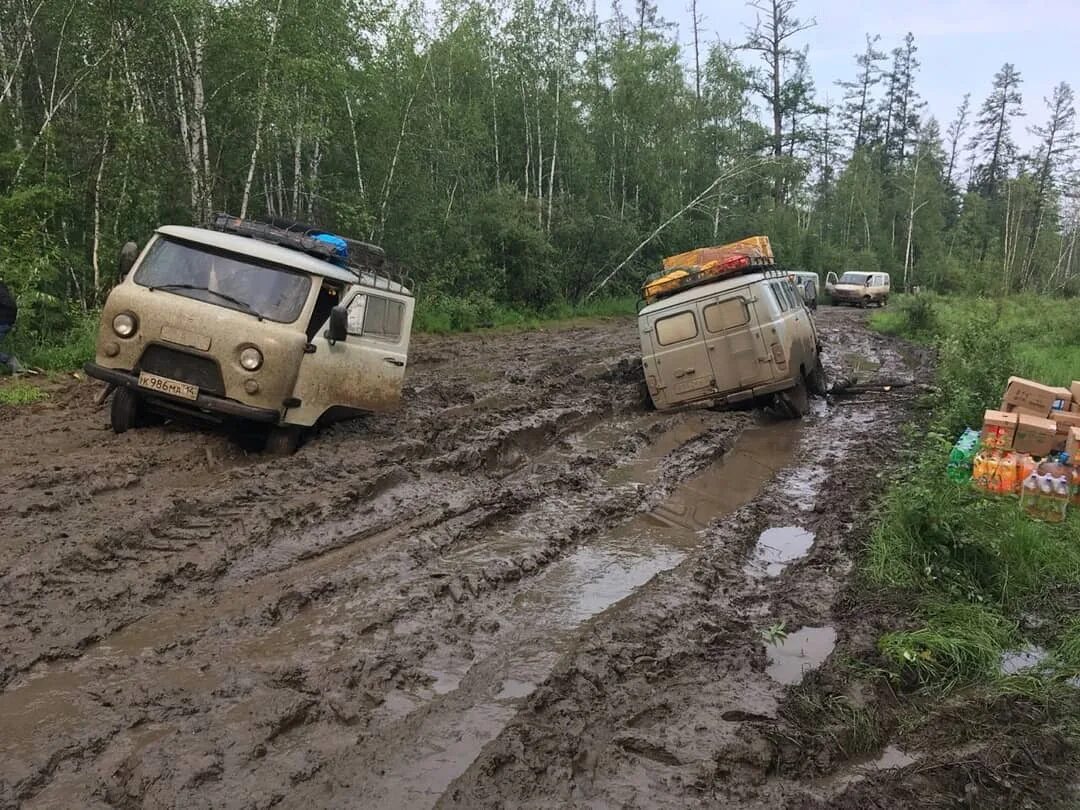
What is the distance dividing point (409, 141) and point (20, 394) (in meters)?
13.8

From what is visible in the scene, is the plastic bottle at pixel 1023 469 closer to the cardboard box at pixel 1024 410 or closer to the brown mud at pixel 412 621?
the cardboard box at pixel 1024 410

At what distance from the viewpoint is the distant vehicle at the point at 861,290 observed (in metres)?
35.2

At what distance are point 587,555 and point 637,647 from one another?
1.44 m

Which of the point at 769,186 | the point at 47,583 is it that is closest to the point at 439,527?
the point at 47,583

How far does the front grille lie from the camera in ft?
21.1

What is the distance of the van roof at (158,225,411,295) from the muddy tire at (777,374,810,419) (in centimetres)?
627

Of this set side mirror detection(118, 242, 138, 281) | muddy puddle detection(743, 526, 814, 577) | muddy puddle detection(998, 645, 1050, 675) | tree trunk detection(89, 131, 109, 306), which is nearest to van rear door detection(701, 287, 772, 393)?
muddy puddle detection(743, 526, 814, 577)

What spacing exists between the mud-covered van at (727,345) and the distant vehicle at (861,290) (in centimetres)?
2678

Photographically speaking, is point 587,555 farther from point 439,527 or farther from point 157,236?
point 157,236

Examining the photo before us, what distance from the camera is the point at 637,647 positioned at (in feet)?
13.5

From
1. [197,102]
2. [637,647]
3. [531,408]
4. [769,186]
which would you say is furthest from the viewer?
[769,186]

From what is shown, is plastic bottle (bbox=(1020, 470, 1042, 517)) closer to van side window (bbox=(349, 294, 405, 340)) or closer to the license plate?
van side window (bbox=(349, 294, 405, 340))

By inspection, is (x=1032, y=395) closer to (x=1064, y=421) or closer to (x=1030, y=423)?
(x=1064, y=421)

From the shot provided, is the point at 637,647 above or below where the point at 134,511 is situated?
below
